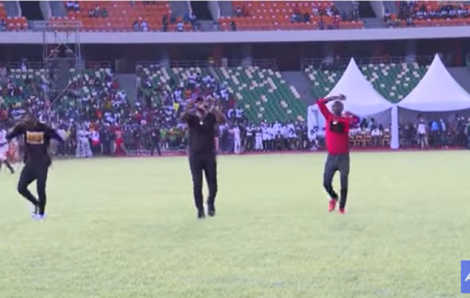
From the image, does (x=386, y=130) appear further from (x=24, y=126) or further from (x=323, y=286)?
(x=323, y=286)

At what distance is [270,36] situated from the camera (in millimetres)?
52000

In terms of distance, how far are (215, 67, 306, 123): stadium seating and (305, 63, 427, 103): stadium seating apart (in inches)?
66.3

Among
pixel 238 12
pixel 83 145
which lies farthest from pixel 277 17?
pixel 83 145

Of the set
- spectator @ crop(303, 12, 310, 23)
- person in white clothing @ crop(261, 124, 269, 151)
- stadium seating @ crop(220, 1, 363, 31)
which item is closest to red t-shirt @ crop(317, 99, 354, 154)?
person in white clothing @ crop(261, 124, 269, 151)

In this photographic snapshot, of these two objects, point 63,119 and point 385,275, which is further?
point 63,119

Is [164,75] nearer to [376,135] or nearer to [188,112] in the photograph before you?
[376,135]

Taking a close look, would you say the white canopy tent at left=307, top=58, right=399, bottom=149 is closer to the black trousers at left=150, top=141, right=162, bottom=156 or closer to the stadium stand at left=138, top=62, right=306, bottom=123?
the stadium stand at left=138, top=62, right=306, bottom=123

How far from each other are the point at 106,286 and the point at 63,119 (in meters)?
35.2

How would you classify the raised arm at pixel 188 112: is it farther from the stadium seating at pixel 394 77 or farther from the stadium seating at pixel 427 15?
the stadium seating at pixel 427 15

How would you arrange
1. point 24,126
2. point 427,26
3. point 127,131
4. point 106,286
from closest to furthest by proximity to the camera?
point 106,286
point 24,126
point 127,131
point 427,26

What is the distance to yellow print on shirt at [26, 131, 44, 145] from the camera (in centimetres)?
1419

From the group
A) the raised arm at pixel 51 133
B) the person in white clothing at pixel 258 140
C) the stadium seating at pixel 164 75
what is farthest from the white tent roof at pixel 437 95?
the raised arm at pixel 51 133

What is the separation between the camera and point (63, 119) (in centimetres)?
4266

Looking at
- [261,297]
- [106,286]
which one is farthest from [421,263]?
[106,286]
